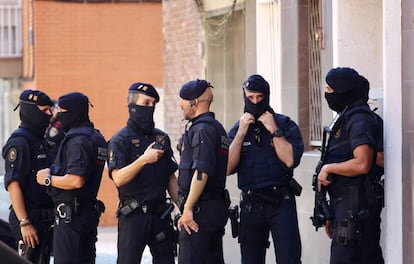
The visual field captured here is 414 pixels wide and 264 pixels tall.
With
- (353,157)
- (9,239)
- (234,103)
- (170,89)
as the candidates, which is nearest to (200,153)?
(353,157)

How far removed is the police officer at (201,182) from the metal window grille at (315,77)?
2.71 meters

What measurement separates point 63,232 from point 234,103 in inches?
189

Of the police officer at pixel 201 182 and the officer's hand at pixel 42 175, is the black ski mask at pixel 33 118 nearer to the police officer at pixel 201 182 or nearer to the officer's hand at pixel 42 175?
the officer's hand at pixel 42 175

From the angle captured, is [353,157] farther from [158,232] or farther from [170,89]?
[170,89]

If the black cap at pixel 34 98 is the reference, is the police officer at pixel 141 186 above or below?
below

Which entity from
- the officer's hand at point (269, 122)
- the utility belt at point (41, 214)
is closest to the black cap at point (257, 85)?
the officer's hand at point (269, 122)

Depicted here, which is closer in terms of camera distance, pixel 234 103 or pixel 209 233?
pixel 209 233

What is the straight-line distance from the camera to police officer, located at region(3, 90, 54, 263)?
9.23 meters

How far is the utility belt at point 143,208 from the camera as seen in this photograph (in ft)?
28.9

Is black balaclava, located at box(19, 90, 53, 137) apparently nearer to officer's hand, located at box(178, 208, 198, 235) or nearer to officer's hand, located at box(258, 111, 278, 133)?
officer's hand, located at box(178, 208, 198, 235)

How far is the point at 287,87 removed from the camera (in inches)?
456

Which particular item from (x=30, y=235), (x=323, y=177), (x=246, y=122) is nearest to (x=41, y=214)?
(x=30, y=235)

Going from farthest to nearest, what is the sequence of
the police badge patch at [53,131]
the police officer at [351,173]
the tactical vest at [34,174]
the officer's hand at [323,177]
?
the police badge patch at [53,131] → the tactical vest at [34,174] → the officer's hand at [323,177] → the police officer at [351,173]

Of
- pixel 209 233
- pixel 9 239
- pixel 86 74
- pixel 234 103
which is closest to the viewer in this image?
pixel 209 233
